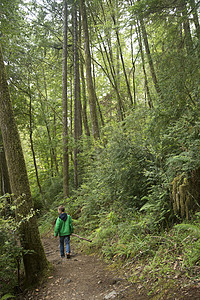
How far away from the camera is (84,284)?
4316mm

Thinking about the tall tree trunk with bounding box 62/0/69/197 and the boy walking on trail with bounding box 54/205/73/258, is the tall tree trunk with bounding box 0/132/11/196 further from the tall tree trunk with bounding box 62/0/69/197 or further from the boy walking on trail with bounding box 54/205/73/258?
the boy walking on trail with bounding box 54/205/73/258

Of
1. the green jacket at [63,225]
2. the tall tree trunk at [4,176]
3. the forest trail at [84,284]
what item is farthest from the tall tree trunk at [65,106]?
the forest trail at [84,284]

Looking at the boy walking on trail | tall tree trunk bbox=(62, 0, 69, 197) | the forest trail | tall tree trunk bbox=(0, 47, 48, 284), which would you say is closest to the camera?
the forest trail

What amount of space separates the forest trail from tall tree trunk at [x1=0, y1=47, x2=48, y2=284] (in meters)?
0.43

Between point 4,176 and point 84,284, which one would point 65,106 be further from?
point 84,284

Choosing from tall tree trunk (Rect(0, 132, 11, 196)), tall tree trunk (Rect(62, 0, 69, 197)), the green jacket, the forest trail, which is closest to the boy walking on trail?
the green jacket

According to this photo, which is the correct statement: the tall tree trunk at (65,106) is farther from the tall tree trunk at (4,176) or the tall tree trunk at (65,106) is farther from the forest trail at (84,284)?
the forest trail at (84,284)

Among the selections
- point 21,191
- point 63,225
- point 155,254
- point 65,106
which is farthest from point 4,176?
point 155,254

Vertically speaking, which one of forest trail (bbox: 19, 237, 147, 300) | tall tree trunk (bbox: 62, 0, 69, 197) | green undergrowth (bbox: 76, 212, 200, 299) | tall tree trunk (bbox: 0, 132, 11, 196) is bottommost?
forest trail (bbox: 19, 237, 147, 300)

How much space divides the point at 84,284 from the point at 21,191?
8.05 feet

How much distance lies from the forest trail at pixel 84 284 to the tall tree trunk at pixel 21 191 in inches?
16.7

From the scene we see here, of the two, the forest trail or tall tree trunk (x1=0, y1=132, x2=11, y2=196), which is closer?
the forest trail

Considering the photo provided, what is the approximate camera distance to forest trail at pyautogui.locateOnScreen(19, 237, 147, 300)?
11.7ft

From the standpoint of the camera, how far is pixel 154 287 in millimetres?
3078
